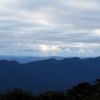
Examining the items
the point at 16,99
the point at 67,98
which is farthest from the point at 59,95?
the point at 16,99

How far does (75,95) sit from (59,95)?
5.32 m

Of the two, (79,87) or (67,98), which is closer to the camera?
(67,98)

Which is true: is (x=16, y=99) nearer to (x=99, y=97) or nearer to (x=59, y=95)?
(x=59, y=95)

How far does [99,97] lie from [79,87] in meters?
11.8

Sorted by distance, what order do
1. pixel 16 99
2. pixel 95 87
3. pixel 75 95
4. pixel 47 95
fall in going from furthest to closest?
1. pixel 95 87
2. pixel 75 95
3. pixel 47 95
4. pixel 16 99

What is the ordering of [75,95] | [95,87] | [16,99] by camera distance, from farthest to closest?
1. [95,87]
2. [75,95]
3. [16,99]

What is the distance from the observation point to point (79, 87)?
44.6 meters

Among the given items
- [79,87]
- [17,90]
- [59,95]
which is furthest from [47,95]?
[79,87]

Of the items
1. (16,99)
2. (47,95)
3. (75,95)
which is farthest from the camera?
(75,95)

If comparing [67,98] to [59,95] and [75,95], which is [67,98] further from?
[75,95]

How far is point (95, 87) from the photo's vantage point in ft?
145

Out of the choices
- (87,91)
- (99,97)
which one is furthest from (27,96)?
(87,91)

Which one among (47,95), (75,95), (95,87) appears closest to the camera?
(47,95)

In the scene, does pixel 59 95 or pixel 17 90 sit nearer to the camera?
pixel 17 90
